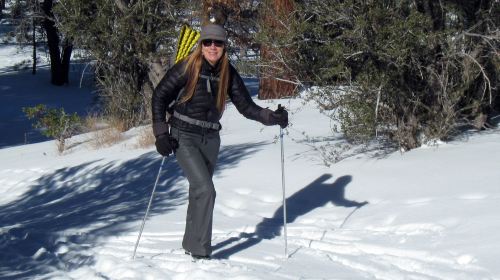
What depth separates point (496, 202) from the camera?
7051 millimetres

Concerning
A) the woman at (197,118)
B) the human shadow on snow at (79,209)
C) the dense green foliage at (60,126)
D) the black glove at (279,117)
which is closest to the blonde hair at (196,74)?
the woman at (197,118)

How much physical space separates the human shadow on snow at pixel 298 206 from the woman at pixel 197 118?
0.44 meters

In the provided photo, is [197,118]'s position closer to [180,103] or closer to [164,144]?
[180,103]

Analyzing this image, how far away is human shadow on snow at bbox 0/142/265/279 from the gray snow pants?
0.99 m

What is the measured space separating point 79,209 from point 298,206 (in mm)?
2615

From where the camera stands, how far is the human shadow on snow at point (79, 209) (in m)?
7.03

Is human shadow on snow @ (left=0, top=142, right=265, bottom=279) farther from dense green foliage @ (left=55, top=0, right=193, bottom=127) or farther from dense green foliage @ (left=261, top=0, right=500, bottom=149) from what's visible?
dense green foliage @ (left=55, top=0, right=193, bottom=127)

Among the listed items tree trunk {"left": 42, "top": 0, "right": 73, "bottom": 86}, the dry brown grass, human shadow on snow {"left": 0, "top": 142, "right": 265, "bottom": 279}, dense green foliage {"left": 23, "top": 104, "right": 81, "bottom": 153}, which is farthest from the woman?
tree trunk {"left": 42, "top": 0, "right": 73, "bottom": 86}

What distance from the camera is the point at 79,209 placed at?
9.37m

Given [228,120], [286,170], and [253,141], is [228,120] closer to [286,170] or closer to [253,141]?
[253,141]

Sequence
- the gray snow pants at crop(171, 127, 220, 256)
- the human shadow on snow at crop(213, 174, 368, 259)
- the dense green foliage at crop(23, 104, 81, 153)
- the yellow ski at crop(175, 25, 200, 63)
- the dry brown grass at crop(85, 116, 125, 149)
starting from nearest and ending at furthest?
1. the gray snow pants at crop(171, 127, 220, 256)
2. the human shadow on snow at crop(213, 174, 368, 259)
3. the yellow ski at crop(175, 25, 200, 63)
4. the dry brown grass at crop(85, 116, 125, 149)
5. the dense green foliage at crop(23, 104, 81, 153)

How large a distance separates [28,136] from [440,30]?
14.8 metres

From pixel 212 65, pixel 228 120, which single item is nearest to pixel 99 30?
pixel 228 120

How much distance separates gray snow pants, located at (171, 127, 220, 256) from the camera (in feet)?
20.2
